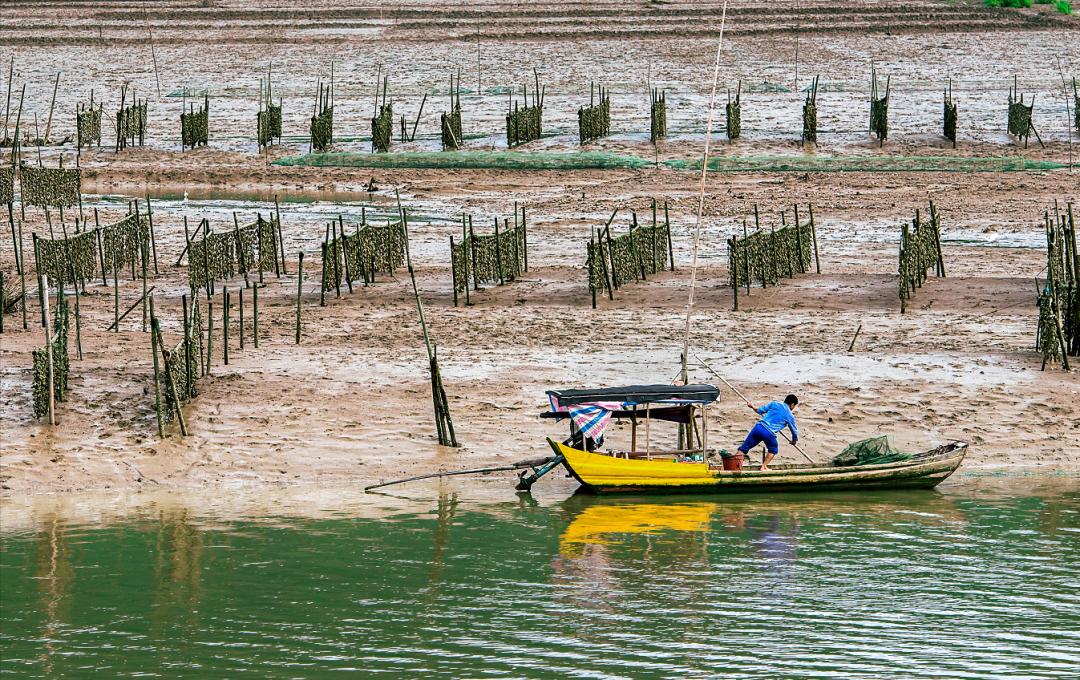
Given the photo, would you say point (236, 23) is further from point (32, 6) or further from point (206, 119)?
point (206, 119)

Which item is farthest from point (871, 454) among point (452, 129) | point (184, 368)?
point (452, 129)

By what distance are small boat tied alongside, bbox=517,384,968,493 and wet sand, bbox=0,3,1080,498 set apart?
955mm

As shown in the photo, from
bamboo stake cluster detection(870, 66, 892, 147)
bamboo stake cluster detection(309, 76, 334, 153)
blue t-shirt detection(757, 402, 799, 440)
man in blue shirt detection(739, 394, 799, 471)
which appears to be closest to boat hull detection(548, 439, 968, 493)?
man in blue shirt detection(739, 394, 799, 471)

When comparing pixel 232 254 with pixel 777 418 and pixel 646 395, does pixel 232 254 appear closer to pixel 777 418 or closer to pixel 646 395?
pixel 646 395

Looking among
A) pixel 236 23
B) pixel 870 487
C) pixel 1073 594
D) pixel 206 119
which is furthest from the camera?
pixel 236 23

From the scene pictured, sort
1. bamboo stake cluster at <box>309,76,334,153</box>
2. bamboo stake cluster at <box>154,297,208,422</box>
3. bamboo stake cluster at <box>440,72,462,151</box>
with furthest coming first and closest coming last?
1. bamboo stake cluster at <box>309,76,334,153</box>
2. bamboo stake cluster at <box>440,72,462,151</box>
3. bamboo stake cluster at <box>154,297,208,422</box>

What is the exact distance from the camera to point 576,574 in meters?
13.5

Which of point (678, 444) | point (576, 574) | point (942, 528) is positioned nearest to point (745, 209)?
point (678, 444)

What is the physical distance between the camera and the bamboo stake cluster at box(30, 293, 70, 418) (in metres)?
16.4

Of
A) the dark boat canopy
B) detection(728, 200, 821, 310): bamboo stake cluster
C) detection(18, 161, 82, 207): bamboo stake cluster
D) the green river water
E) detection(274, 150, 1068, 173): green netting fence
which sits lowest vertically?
the green river water

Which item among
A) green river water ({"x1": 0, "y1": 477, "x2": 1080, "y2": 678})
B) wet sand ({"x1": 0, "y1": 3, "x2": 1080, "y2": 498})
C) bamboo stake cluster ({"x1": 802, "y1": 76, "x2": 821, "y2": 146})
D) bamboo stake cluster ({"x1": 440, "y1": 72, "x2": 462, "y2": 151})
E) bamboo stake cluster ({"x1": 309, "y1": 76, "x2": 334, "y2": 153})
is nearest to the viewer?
green river water ({"x1": 0, "y1": 477, "x2": 1080, "y2": 678})

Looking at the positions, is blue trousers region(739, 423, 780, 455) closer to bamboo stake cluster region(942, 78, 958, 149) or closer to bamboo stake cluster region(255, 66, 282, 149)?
bamboo stake cluster region(942, 78, 958, 149)

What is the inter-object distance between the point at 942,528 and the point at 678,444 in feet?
9.88

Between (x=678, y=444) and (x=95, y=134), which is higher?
(x=95, y=134)
